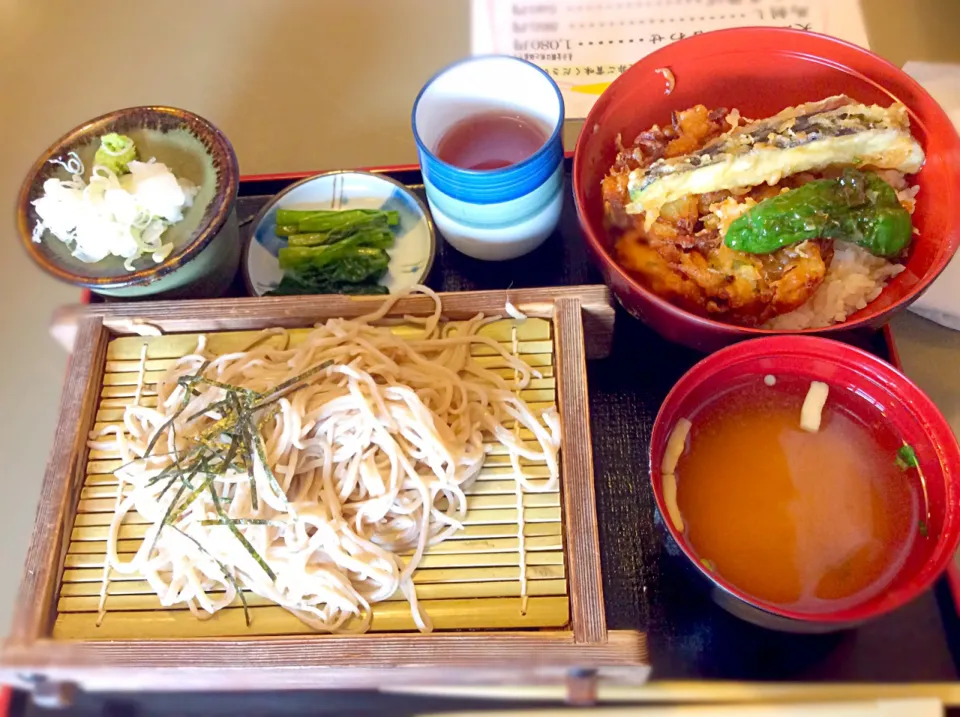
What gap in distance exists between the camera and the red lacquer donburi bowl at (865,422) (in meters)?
1.13

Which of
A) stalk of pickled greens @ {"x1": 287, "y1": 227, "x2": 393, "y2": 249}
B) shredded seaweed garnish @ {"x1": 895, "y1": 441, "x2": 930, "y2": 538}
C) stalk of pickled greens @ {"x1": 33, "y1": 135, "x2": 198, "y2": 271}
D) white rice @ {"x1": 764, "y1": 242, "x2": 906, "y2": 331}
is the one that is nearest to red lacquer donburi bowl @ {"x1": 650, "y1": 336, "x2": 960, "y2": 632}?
shredded seaweed garnish @ {"x1": 895, "y1": 441, "x2": 930, "y2": 538}

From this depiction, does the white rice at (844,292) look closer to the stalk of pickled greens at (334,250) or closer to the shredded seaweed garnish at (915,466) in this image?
the shredded seaweed garnish at (915,466)

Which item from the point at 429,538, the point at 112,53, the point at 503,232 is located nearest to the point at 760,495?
the point at 429,538

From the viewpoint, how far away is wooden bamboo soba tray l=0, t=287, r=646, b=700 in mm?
1174

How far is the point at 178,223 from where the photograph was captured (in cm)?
156

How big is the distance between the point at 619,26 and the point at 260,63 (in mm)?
1111

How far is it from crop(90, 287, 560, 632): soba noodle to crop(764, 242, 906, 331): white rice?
0.55 metres

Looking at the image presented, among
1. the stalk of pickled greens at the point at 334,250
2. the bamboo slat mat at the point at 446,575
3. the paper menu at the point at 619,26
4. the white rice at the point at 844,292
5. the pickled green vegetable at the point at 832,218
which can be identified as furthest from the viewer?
the paper menu at the point at 619,26

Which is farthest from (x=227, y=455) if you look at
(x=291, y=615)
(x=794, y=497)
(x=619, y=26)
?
(x=619, y=26)

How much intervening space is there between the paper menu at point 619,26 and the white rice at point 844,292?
2.86 ft

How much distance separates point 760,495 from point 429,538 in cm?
61

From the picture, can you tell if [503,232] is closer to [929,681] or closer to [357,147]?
[357,147]

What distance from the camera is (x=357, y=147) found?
6.91 ft

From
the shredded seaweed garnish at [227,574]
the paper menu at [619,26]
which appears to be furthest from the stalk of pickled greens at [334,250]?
the paper menu at [619,26]
